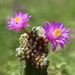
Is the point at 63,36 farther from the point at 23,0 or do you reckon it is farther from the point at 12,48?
the point at 23,0

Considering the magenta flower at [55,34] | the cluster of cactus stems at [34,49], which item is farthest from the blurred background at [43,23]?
the magenta flower at [55,34]

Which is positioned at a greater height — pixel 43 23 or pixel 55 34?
pixel 43 23

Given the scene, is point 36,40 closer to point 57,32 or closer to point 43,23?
point 57,32

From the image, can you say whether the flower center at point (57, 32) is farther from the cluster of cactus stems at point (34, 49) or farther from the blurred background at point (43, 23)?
the blurred background at point (43, 23)

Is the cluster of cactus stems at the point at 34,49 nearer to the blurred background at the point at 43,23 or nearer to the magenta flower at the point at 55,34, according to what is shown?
the magenta flower at the point at 55,34

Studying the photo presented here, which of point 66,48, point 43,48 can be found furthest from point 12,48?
point 43,48

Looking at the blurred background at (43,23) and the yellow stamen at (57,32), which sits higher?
the blurred background at (43,23)

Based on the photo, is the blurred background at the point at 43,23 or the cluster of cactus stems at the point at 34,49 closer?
the cluster of cactus stems at the point at 34,49

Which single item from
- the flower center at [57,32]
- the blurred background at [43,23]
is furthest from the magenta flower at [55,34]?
the blurred background at [43,23]

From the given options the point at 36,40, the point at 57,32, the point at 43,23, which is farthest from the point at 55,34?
the point at 43,23

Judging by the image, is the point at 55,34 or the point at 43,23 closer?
the point at 55,34

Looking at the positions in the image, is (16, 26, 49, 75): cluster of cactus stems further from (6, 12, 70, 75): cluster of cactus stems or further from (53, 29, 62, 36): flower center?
(53, 29, 62, 36): flower center
